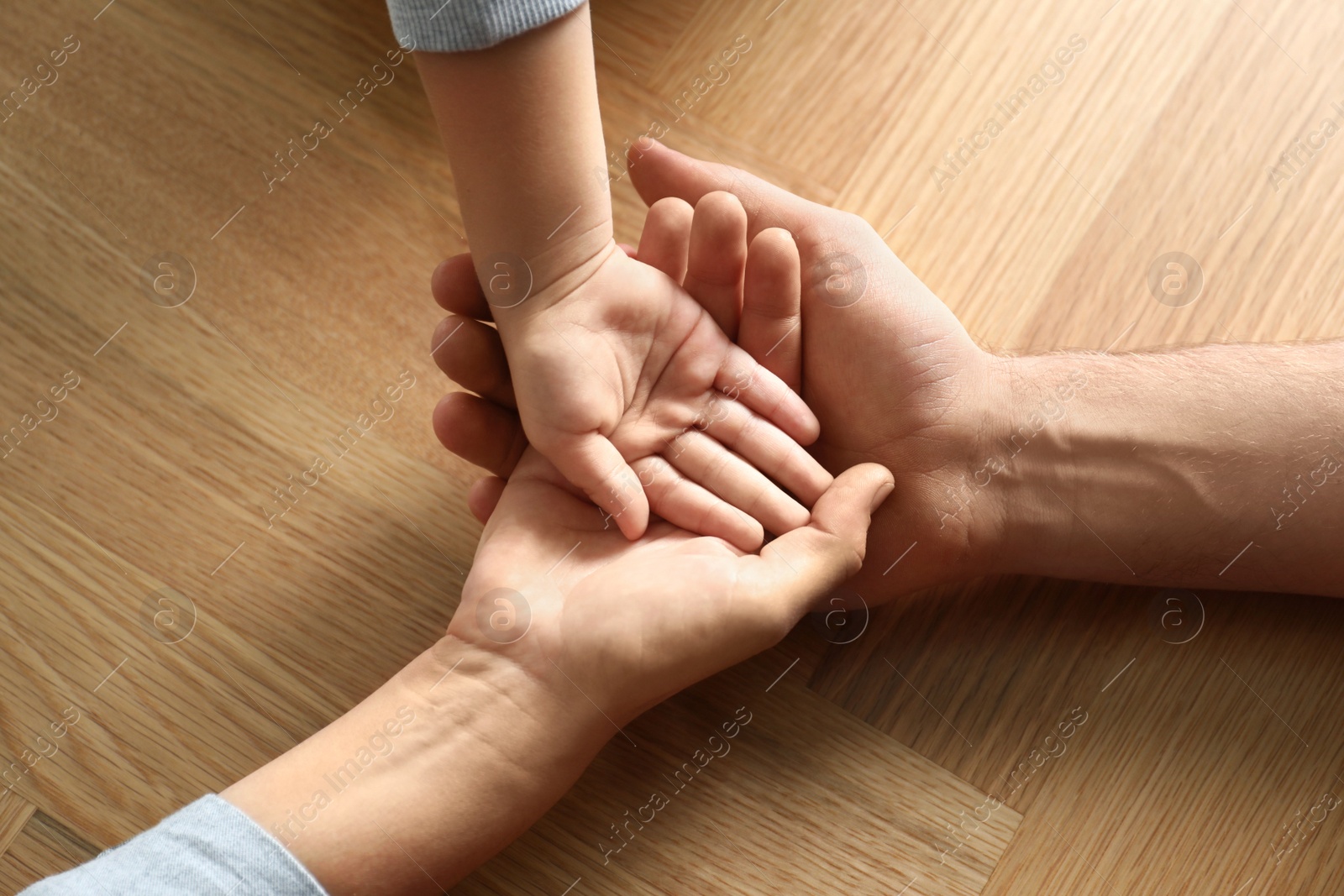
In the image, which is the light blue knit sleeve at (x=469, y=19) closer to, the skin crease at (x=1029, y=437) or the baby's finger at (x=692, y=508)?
the skin crease at (x=1029, y=437)

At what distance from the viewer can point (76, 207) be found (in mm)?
665

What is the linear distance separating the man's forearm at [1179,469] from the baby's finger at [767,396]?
0.37 feet

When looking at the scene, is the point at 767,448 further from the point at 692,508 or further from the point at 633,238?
the point at 633,238

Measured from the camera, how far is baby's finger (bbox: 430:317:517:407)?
0.56 meters

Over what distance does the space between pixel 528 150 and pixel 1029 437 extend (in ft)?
1.18

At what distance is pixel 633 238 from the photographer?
657 mm

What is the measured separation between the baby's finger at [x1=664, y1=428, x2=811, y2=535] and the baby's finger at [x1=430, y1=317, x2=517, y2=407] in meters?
0.12

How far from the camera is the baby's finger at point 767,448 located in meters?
0.56

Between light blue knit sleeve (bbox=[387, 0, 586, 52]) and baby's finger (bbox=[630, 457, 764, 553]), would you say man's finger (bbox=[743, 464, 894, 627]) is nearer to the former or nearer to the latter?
baby's finger (bbox=[630, 457, 764, 553])

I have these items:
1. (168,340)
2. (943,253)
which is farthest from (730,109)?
(168,340)

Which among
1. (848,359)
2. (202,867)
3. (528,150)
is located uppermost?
(528,150)

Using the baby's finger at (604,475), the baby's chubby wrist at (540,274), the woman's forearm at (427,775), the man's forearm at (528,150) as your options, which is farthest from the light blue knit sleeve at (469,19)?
the woman's forearm at (427,775)

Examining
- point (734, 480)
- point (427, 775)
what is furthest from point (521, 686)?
point (734, 480)

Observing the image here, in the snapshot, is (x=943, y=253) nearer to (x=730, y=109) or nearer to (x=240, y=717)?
(x=730, y=109)
